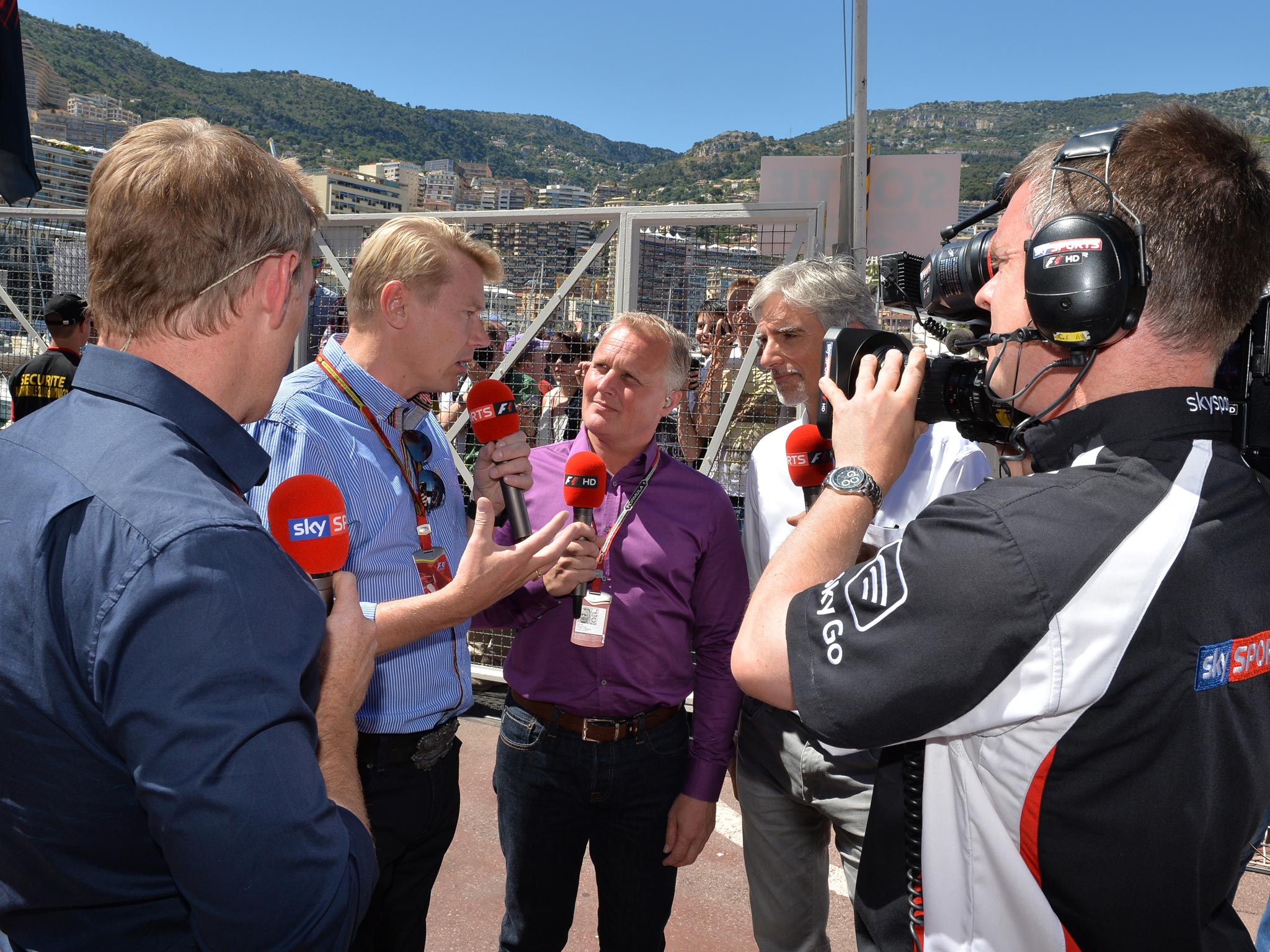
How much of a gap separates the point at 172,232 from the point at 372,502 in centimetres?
110

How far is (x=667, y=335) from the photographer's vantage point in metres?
2.90

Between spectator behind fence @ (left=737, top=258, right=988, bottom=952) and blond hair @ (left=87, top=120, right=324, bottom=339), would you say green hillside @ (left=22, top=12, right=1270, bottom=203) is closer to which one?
spectator behind fence @ (left=737, top=258, right=988, bottom=952)

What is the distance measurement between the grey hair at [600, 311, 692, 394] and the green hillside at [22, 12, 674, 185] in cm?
7810

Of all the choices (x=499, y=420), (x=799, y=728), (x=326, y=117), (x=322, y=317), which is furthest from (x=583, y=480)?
(x=326, y=117)

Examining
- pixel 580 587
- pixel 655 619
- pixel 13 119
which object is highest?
pixel 13 119

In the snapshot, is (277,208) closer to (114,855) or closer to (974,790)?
(114,855)

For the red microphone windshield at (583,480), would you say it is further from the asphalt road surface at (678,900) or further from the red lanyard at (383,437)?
the asphalt road surface at (678,900)

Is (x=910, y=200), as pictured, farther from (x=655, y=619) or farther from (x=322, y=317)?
(x=322, y=317)

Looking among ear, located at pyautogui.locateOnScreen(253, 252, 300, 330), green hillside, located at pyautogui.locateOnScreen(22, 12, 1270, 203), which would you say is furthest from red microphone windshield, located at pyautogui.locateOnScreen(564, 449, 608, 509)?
green hillside, located at pyautogui.locateOnScreen(22, 12, 1270, 203)

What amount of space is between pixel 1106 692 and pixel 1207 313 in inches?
22.2

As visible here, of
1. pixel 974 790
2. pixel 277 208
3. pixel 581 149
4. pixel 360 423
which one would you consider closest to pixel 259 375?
pixel 277 208

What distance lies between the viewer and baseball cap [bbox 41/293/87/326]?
552 centimetres

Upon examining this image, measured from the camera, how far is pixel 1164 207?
45.9 inches

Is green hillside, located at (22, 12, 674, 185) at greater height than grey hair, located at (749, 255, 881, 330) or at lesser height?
greater
